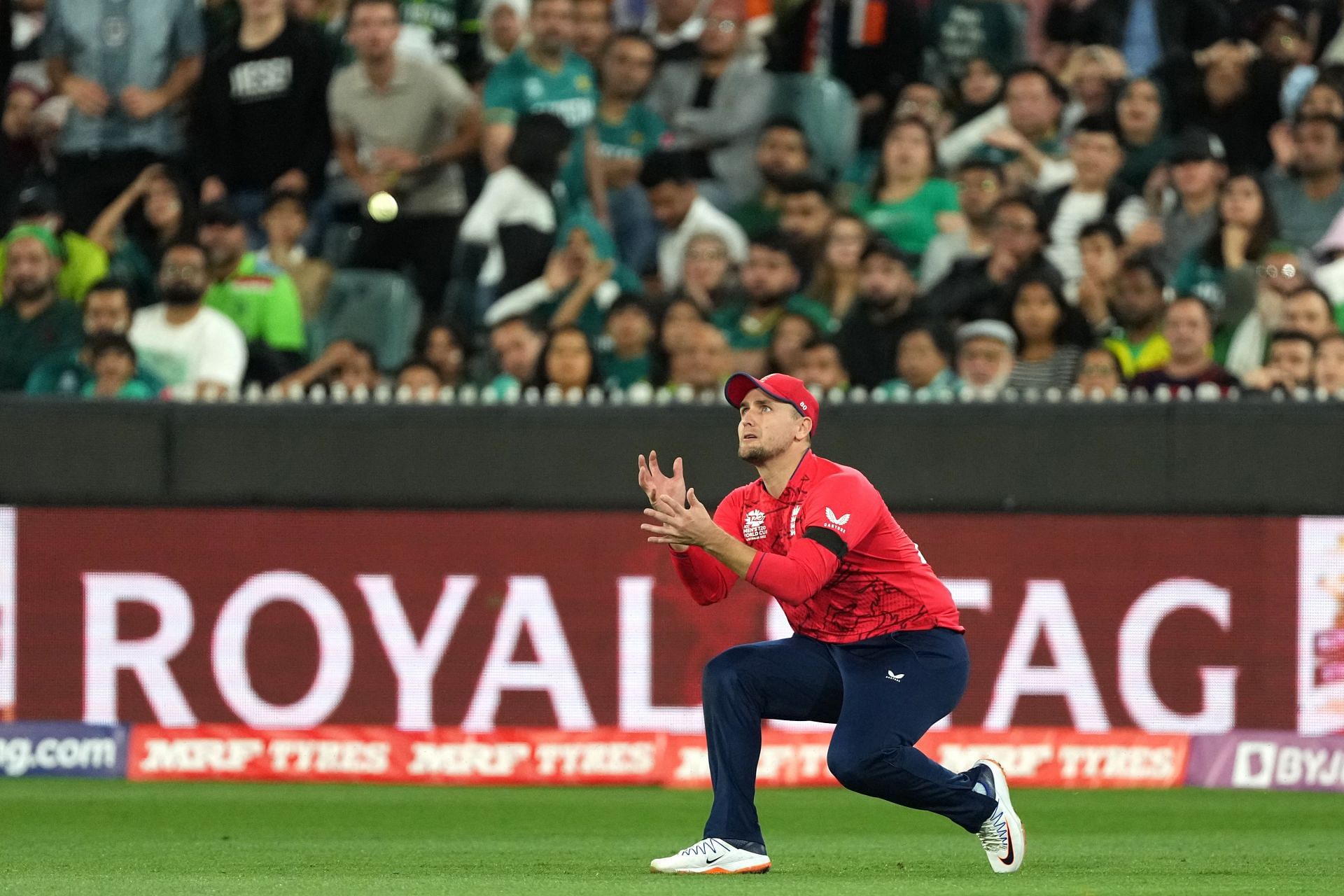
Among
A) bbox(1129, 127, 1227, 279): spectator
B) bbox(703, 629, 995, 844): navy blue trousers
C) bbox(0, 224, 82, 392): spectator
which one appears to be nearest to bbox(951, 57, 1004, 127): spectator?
bbox(1129, 127, 1227, 279): spectator

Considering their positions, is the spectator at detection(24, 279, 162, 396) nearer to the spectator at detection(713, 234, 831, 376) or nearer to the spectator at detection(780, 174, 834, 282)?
the spectator at detection(713, 234, 831, 376)

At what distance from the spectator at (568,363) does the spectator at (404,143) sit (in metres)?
1.97

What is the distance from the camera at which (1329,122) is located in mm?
13414

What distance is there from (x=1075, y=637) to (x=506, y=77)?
18.3 feet

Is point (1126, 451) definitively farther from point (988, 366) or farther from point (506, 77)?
point (506, 77)

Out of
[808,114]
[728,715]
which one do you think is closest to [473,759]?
[728,715]

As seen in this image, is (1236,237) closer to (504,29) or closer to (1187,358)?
(1187,358)

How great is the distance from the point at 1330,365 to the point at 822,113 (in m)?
4.30

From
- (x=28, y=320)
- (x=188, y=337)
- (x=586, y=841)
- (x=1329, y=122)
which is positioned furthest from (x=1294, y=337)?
(x=28, y=320)

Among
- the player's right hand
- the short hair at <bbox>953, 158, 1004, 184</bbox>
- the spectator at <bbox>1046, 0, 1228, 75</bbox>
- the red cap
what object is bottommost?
the player's right hand

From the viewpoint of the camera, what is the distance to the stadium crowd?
12.6 metres

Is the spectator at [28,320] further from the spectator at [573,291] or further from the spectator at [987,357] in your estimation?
the spectator at [987,357]

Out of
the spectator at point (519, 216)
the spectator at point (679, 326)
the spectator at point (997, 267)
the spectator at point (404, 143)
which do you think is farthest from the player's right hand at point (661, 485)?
the spectator at point (404, 143)

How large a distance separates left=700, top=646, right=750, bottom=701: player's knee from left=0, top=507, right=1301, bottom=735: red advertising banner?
3.93 m
